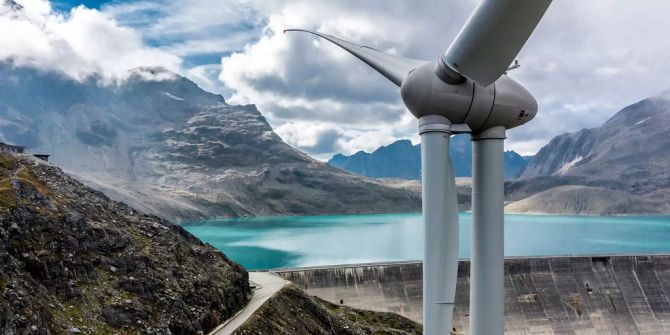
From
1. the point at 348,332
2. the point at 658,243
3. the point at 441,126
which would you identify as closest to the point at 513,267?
the point at 348,332

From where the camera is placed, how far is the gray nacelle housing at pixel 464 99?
45.3 ft

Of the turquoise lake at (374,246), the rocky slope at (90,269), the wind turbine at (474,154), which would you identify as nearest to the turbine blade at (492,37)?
the wind turbine at (474,154)

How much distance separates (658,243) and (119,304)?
13230 centimetres

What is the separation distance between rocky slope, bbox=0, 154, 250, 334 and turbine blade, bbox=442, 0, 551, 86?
54.7ft

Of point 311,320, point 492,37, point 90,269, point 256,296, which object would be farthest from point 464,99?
point 256,296

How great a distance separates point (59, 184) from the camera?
3055 centimetres

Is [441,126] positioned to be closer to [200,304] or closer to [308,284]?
[200,304]

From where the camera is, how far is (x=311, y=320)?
116ft

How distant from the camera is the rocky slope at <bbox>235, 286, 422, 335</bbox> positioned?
101 ft

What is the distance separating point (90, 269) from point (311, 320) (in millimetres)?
15205

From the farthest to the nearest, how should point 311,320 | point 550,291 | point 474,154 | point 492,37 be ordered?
point 550,291 < point 311,320 < point 474,154 < point 492,37

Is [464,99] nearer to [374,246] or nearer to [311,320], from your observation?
[311,320]

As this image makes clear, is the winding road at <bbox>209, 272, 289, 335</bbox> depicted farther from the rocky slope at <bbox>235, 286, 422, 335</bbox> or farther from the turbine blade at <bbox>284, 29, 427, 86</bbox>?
the turbine blade at <bbox>284, 29, 427, 86</bbox>

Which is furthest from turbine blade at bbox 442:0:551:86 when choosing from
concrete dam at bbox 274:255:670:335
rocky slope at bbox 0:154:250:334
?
concrete dam at bbox 274:255:670:335
